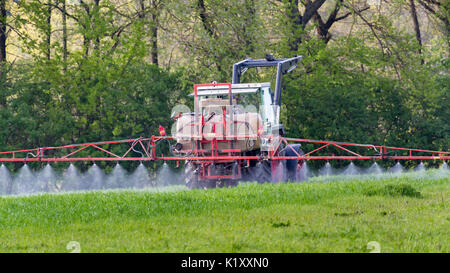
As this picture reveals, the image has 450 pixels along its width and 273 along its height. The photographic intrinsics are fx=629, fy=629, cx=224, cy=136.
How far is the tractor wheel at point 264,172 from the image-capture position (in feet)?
50.0

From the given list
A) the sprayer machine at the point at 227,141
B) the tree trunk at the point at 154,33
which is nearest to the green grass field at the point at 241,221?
the sprayer machine at the point at 227,141

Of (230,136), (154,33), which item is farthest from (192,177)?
(154,33)

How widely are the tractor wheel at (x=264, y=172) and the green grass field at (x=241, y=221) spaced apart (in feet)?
6.98

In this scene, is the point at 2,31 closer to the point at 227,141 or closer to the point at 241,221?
the point at 227,141

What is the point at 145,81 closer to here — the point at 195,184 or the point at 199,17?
the point at 199,17

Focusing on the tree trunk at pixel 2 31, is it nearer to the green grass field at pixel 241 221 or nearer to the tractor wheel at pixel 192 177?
the tractor wheel at pixel 192 177

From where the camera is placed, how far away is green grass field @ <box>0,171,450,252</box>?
7.18m

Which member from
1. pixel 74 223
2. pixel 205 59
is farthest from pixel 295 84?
pixel 74 223

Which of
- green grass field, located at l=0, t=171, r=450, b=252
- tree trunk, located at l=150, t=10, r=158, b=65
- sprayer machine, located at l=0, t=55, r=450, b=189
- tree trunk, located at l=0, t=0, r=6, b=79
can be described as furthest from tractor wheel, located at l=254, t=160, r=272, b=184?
tree trunk, located at l=0, t=0, r=6, b=79

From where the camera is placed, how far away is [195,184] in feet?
51.0

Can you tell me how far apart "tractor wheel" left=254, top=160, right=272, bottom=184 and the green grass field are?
83.7 inches

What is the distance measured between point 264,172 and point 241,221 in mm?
6533

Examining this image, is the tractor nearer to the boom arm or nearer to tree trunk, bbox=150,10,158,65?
the boom arm

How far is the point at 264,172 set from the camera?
15.4 m
